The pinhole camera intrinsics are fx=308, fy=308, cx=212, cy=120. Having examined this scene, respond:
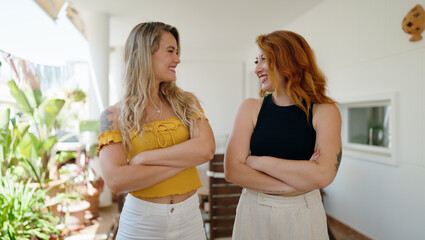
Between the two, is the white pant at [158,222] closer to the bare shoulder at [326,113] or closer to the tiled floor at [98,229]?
the bare shoulder at [326,113]

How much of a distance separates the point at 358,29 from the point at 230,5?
187cm

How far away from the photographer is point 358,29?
3.57 metres

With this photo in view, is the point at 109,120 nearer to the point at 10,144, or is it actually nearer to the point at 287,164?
the point at 287,164

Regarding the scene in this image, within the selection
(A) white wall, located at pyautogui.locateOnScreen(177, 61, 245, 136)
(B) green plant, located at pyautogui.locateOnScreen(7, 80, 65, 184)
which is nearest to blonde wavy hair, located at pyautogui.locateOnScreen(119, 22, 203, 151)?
(B) green plant, located at pyautogui.locateOnScreen(7, 80, 65, 184)

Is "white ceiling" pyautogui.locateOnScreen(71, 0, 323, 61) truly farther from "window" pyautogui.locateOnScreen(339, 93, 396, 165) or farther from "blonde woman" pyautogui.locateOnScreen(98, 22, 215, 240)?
"blonde woman" pyautogui.locateOnScreen(98, 22, 215, 240)

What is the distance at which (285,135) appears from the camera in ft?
4.66

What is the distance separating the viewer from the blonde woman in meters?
1.31

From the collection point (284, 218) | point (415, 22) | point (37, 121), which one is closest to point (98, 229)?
point (37, 121)

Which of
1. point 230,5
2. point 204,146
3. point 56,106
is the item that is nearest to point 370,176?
point 204,146

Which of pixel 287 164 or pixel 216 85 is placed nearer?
pixel 287 164

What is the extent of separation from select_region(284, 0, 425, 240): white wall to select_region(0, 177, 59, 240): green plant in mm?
3162

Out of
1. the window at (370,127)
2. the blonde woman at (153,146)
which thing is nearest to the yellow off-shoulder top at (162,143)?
the blonde woman at (153,146)

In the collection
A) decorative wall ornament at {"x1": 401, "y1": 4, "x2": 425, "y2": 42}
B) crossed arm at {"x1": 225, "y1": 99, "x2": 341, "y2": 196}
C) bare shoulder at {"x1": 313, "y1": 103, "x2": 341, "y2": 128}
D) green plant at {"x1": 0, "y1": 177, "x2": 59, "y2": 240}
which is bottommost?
green plant at {"x1": 0, "y1": 177, "x2": 59, "y2": 240}

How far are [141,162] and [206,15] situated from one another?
4250 millimetres
